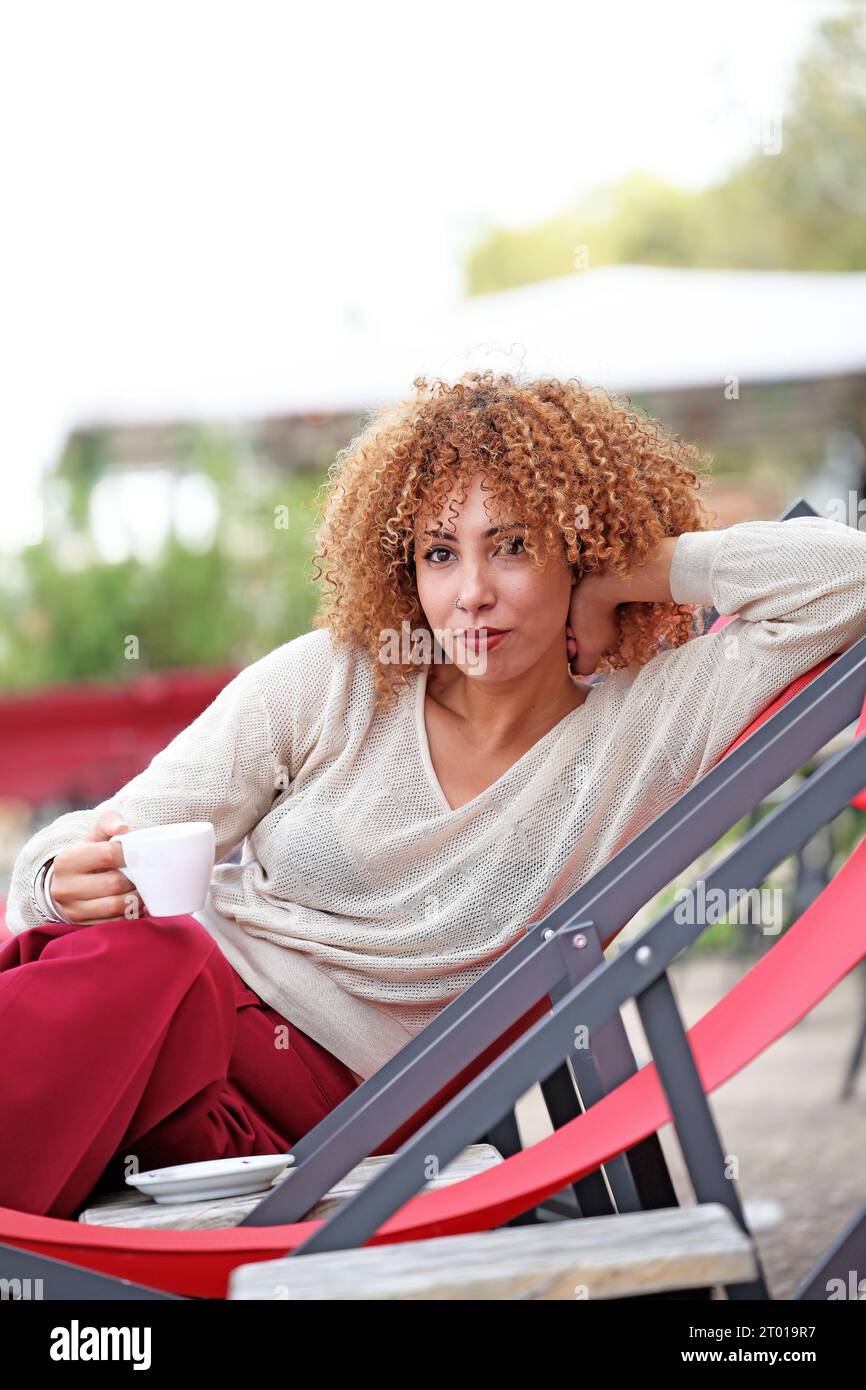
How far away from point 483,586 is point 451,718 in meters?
0.30

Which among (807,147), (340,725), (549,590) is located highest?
(807,147)

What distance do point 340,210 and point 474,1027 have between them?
78.9ft

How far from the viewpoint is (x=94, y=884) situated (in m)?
2.04

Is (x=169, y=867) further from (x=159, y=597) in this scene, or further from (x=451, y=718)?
(x=159, y=597)

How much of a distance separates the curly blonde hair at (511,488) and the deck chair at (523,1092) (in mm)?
423

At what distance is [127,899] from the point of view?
2033 millimetres

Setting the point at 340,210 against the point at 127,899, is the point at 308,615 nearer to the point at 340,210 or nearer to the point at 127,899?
the point at 127,899

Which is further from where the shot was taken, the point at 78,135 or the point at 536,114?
the point at 536,114

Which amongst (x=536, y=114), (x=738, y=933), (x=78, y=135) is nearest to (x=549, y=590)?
(x=738, y=933)

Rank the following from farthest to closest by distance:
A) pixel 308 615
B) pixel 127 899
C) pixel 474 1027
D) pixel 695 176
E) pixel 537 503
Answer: pixel 695 176 → pixel 308 615 → pixel 537 503 → pixel 127 899 → pixel 474 1027

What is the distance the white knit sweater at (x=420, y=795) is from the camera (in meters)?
2.26

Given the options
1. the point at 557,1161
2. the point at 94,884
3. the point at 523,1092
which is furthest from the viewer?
the point at 94,884

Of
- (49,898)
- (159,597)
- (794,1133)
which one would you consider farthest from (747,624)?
(159,597)

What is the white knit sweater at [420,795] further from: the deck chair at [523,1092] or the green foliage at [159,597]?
the green foliage at [159,597]
